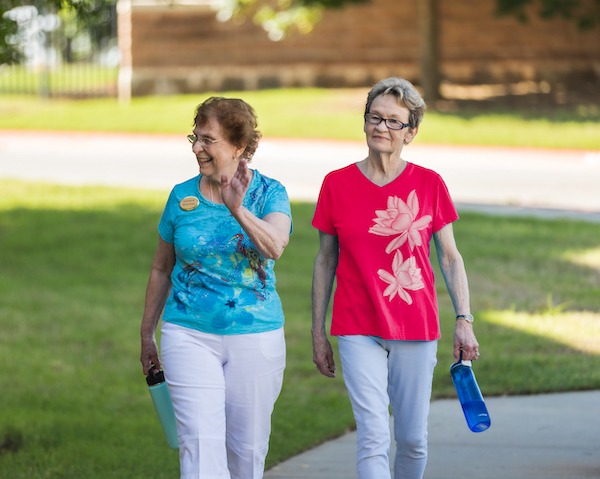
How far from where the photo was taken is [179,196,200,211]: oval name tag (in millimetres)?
3539

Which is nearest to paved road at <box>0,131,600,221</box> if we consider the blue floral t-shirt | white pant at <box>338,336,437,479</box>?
white pant at <box>338,336,437,479</box>

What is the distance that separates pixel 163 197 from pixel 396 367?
36.2 feet

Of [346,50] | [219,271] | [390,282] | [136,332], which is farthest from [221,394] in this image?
[346,50]

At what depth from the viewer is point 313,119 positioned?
23.3 m

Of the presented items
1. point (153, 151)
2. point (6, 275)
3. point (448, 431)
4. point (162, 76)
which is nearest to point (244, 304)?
point (448, 431)

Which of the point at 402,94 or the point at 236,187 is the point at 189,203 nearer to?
the point at 236,187

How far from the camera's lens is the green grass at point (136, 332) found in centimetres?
543

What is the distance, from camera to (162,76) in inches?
1139

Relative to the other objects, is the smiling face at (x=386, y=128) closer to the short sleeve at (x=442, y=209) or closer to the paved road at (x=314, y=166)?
the short sleeve at (x=442, y=209)

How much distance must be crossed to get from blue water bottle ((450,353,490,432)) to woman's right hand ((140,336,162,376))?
1.30 meters

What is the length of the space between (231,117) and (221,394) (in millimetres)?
1113

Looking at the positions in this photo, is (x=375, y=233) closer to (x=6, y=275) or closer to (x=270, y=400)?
(x=270, y=400)

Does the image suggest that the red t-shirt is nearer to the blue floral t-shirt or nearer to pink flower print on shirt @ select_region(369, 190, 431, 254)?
pink flower print on shirt @ select_region(369, 190, 431, 254)

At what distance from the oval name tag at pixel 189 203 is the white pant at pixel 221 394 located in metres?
0.48
